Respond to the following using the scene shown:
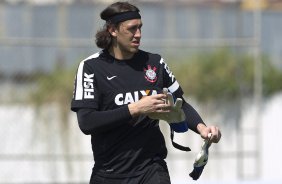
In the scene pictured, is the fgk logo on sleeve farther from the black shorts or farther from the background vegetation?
the background vegetation

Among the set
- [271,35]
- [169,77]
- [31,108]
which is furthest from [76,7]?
[169,77]

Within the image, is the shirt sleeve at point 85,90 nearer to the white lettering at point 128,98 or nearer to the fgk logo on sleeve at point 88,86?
the fgk logo on sleeve at point 88,86

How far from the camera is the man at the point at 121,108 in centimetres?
538

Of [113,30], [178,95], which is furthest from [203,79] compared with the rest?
[113,30]

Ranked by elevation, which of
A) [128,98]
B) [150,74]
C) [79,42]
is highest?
[79,42]

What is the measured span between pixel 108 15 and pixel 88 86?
513 mm

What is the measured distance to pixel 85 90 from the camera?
17.8ft

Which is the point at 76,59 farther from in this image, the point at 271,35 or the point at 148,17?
the point at 271,35

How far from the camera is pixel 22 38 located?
11680mm

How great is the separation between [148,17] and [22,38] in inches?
69.2

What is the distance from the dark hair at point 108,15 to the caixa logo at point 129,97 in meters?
0.40

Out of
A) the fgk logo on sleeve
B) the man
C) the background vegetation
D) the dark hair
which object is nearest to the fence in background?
the background vegetation

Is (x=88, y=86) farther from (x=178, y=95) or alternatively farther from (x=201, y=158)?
(x=201, y=158)

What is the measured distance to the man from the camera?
538 centimetres
